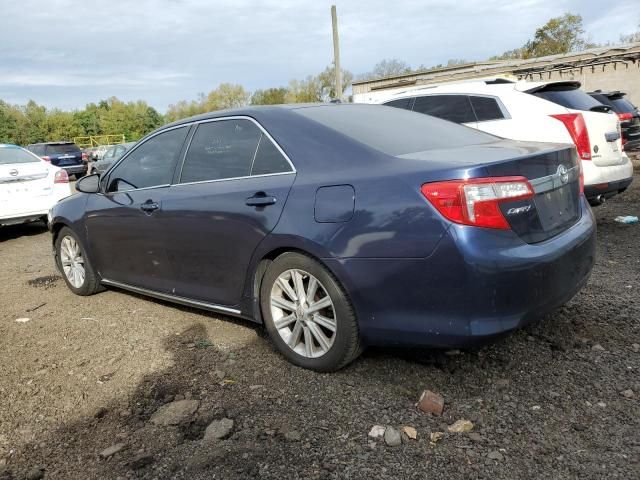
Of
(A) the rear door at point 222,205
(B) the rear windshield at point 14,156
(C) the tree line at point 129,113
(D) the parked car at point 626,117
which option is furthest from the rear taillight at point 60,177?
(C) the tree line at point 129,113

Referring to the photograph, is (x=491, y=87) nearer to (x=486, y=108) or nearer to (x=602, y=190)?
(x=486, y=108)

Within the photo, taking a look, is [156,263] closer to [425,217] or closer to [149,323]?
[149,323]

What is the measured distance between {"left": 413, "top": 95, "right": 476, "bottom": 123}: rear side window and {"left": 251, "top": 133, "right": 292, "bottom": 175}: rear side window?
406 centimetres

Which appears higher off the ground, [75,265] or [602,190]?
[602,190]

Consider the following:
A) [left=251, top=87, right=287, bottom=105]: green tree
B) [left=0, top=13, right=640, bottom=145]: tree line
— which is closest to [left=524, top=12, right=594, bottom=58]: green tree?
[left=0, top=13, right=640, bottom=145]: tree line

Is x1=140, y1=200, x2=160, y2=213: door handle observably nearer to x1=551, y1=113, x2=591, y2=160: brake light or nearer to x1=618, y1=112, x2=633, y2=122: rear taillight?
x1=551, y1=113, x2=591, y2=160: brake light

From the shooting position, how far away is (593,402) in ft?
8.61

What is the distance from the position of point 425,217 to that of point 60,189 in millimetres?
7676

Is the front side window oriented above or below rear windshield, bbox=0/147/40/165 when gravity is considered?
below

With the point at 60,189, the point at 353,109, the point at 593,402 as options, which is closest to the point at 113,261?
the point at 353,109

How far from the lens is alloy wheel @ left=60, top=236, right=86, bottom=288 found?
16.0 feet

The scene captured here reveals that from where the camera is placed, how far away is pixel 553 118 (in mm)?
5762

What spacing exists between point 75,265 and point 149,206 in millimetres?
1514

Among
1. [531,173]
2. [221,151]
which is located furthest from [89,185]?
[531,173]
